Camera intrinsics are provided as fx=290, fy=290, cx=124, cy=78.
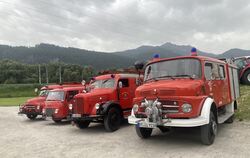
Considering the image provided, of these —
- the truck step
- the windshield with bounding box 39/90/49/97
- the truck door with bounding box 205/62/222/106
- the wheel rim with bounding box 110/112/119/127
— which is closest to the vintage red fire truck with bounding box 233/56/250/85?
the truck step

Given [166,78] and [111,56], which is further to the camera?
[111,56]

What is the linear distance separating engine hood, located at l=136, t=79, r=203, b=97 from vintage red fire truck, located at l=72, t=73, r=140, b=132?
1992mm

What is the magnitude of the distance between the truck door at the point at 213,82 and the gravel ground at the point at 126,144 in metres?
1.17

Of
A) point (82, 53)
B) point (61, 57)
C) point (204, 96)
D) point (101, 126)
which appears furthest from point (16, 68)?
point (204, 96)

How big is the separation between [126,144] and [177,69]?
2548mm

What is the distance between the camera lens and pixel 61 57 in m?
150

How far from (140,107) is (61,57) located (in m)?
147

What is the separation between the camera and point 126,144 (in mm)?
8195

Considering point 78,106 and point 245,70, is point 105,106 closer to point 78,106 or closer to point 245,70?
point 78,106

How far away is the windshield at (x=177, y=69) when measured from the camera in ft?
25.7

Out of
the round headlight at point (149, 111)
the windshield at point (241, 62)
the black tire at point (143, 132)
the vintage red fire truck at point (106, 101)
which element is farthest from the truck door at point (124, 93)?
the windshield at point (241, 62)

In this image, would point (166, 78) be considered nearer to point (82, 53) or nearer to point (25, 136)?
point (25, 136)

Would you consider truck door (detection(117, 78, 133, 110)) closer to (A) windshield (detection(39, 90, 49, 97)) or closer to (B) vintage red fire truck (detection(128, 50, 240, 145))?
(B) vintage red fire truck (detection(128, 50, 240, 145))

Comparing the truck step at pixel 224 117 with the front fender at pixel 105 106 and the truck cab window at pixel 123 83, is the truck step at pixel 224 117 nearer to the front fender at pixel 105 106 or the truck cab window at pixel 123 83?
the front fender at pixel 105 106
